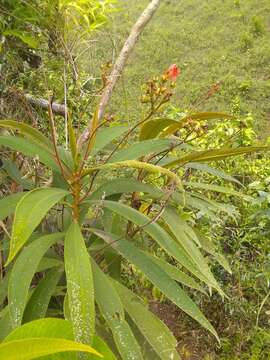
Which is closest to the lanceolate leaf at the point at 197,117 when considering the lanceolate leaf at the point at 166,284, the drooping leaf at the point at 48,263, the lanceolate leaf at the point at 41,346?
the lanceolate leaf at the point at 166,284

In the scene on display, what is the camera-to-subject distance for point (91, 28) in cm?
177

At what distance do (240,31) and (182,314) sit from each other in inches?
307

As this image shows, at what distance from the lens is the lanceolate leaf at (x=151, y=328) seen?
40.8 inches

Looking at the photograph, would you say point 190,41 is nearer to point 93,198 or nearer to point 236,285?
point 236,285

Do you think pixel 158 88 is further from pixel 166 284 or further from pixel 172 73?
pixel 166 284

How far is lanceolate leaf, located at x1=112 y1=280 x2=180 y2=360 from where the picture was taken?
3.40ft

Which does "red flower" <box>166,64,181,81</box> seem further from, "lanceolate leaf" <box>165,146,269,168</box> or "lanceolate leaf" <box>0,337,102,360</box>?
"lanceolate leaf" <box>0,337,102,360</box>

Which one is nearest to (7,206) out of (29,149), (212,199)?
(29,149)

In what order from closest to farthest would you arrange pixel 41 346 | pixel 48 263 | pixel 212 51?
1. pixel 41 346
2. pixel 48 263
3. pixel 212 51

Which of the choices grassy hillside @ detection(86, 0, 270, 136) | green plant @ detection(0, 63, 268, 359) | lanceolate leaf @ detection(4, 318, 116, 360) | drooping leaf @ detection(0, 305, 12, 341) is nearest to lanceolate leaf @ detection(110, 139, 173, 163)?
green plant @ detection(0, 63, 268, 359)

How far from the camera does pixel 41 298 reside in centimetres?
104

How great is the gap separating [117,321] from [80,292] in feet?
0.47

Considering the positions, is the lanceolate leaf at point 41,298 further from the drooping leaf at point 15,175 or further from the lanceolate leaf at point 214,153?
the lanceolate leaf at point 214,153

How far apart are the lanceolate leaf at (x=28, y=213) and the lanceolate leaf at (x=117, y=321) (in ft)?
0.71
